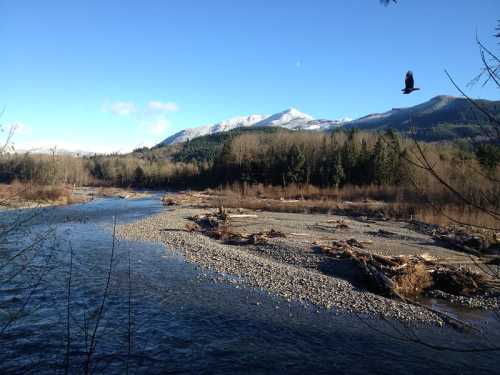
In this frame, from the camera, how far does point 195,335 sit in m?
10.1

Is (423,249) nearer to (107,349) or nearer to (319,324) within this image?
(319,324)

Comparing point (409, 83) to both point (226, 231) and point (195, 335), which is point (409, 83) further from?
point (226, 231)

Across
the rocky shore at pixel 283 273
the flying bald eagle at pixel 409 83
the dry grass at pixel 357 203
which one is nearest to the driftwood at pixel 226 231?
the rocky shore at pixel 283 273

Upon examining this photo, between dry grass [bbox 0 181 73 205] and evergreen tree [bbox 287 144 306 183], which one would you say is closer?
dry grass [bbox 0 181 73 205]

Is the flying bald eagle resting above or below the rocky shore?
above

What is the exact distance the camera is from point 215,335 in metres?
10.1

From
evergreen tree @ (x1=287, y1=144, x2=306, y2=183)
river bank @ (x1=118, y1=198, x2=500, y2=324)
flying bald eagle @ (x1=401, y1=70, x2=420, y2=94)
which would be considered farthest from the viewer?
evergreen tree @ (x1=287, y1=144, x2=306, y2=183)

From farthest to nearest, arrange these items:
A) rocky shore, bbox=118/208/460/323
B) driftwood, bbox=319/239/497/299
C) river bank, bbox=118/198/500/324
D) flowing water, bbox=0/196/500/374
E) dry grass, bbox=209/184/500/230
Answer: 1. dry grass, bbox=209/184/500/230
2. driftwood, bbox=319/239/497/299
3. river bank, bbox=118/198/500/324
4. rocky shore, bbox=118/208/460/323
5. flowing water, bbox=0/196/500/374

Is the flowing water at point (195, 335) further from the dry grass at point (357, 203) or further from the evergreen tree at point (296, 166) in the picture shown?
the evergreen tree at point (296, 166)

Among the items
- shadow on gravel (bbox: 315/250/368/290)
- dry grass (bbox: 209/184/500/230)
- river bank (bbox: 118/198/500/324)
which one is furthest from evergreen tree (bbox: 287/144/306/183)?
shadow on gravel (bbox: 315/250/368/290)

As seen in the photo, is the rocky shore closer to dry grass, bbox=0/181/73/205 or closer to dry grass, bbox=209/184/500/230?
dry grass, bbox=0/181/73/205

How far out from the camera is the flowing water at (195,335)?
8.45 meters

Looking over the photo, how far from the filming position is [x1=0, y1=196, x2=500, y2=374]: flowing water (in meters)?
8.45

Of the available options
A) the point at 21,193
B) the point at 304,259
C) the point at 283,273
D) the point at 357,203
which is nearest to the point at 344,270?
the point at 304,259
